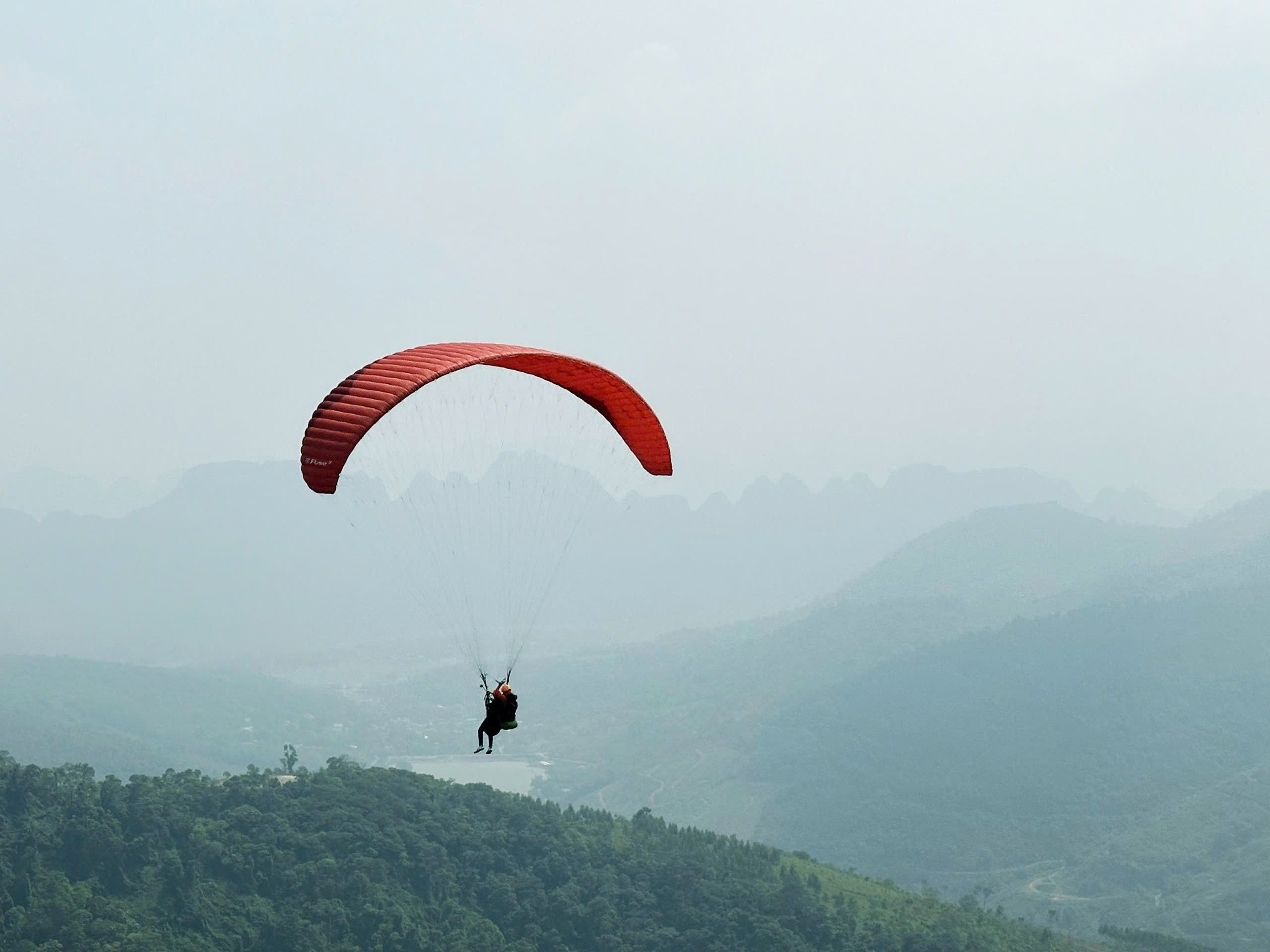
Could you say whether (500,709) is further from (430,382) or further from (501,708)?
(430,382)

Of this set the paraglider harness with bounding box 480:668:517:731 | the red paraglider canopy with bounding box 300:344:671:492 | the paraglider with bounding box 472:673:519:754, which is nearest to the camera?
the red paraglider canopy with bounding box 300:344:671:492

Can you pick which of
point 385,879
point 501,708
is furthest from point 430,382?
point 385,879

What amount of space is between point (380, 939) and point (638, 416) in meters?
59.6

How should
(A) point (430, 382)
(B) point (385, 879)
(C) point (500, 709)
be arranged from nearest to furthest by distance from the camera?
(A) point (430, 382) < (C) point (500, 709) < (B) point (385, 879)

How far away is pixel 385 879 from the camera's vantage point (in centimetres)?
8394

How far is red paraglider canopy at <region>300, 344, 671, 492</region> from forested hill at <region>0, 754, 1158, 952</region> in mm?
52454

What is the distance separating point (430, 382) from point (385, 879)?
2697 inches

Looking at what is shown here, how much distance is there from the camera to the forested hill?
7450 centimetres

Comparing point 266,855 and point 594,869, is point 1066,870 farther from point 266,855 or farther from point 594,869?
point 266,855

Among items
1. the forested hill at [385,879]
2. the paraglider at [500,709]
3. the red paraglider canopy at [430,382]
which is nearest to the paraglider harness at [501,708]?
the paraglider at [500,709]

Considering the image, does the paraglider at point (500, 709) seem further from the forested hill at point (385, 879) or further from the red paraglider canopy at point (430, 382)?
the forested hill at point (385, 879)

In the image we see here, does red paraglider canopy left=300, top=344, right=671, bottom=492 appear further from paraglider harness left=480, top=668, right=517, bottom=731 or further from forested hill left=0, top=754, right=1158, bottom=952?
forested hill left=0, top=754, right=1158, bottom=952

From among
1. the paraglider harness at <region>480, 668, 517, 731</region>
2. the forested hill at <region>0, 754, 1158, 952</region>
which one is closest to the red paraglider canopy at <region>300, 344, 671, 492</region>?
the paraglider harness at <region>480, 668, 517, 731</region>

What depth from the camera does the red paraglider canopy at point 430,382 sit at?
827 inches
